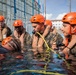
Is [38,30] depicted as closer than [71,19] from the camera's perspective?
No

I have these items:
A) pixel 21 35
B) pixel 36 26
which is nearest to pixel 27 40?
pixel 21 35

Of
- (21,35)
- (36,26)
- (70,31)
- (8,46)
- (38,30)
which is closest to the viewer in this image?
(70,31)

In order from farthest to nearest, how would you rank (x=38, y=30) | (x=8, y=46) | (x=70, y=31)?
(x=38, y=30)
(x=8, y=46)
(x=70, y=31)

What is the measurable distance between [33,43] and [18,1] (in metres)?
19.1

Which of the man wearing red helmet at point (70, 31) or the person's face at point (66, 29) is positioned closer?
→ the man wearing red helmet at point (70, 31)

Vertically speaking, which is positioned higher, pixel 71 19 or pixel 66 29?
pixel 71 19

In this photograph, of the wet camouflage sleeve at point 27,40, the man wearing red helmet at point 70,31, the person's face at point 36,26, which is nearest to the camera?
the man wearing red helmet at point 70,31

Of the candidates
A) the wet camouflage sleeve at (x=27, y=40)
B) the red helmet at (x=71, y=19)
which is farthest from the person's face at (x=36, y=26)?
the red helmet at (x=71, y=19)

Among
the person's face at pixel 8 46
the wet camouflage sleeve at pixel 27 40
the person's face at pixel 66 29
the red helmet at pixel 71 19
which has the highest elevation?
the red helmet at pixel 71 19

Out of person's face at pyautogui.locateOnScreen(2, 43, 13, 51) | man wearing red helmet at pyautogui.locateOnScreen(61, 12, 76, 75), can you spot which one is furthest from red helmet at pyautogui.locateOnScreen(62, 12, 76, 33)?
person's face at pyautogui.locateOnScreen(2, 43, 13, 51)

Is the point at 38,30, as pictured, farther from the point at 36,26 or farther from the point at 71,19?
the point at 71,19

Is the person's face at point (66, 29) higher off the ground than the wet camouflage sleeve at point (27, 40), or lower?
higher

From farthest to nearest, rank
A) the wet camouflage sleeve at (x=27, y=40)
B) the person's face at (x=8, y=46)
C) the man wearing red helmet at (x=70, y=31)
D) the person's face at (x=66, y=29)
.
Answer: the wet camouflage sleeve at (x=27, y=40), the person's face at (x=8, y=46), the person's face at (x=66, y=29), the man wearing red helmet at (x=70, y=31)

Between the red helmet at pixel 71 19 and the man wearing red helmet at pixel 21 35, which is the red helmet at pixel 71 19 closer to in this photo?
the red helmet at pixel 71 19
